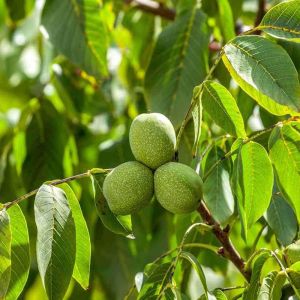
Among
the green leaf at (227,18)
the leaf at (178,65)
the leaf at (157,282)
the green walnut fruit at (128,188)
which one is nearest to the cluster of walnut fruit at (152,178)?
the green walnut fruit at (128,188)

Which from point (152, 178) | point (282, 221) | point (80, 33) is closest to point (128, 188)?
point (152, 178)

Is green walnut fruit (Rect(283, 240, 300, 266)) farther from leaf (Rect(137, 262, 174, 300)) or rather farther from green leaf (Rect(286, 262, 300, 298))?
leaf (Rect(137, 262, 174, 300))

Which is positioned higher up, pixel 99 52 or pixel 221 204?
pixel 99 52

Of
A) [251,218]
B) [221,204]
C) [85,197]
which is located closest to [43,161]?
[85,197]

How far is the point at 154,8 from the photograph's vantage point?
2.70 m

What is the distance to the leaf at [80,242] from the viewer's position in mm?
1553

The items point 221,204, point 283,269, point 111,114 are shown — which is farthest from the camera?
point 111,114

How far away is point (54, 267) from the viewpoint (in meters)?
1.44

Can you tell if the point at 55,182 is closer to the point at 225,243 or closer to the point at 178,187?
the point at 178,187

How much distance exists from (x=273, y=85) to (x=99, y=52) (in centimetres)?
81

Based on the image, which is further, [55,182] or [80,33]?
[80,33]

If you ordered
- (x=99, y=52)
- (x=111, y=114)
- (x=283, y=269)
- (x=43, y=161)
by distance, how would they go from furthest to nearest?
1. (x=111, y=114)
2. (x=43, y=161)
3. (x=99, y=52)
4. (x=283, y=269)

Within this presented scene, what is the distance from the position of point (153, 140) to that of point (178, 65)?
0.62 meters

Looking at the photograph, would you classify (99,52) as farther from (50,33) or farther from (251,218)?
(251,218)
